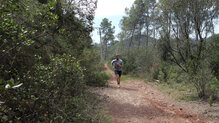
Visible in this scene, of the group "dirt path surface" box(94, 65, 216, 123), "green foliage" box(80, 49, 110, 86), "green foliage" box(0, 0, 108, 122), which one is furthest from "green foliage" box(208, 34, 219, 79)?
"green foliage" box(0, 0, 108, 122)

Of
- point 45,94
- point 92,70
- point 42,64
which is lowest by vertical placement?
point 45,94

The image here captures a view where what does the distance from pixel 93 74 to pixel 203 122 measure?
5104 millimetres

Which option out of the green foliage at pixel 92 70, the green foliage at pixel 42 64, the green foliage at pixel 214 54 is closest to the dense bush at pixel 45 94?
the green foliage at pixel 42 64

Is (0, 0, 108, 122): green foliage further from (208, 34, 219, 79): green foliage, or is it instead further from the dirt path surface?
(208, 34, 219, 79): green foliage

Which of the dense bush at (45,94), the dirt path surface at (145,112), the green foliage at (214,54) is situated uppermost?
the green foliage at (214,54)

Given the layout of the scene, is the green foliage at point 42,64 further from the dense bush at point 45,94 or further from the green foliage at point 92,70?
the green foliage at point 92,70

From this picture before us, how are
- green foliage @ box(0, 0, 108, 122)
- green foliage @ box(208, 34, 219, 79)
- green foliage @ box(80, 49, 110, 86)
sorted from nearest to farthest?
1. green foliage @ box(0, 0, 108, 122)
2. green foliage @ box(208, 34, 219, 79)
3. green foliage @ box(80, 49, 110, 86)

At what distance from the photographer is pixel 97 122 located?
11.8 ft

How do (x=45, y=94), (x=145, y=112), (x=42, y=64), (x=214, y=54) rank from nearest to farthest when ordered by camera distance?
(x=45, y=94), (x=42, y=64), (x=145, y=112), (x=214, y=54)

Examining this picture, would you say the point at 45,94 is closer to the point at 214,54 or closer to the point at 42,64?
the point at 42,64

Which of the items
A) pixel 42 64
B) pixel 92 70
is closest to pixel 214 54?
pixel 92 70

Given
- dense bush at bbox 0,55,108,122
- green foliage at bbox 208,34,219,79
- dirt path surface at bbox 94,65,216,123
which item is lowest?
dirt path surface at bbox 94,65,216,123

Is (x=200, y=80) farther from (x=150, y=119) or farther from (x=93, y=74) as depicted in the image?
(x=93, y=74)

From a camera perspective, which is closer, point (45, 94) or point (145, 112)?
point (45, 94)
